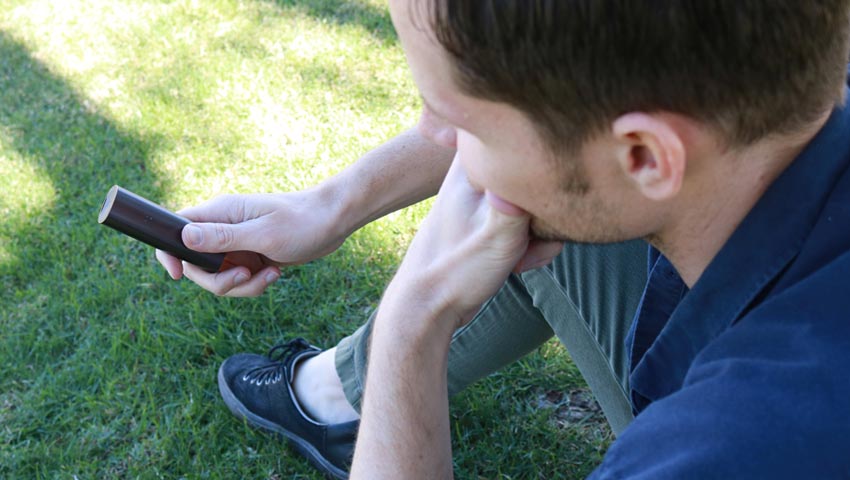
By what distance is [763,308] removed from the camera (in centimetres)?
119

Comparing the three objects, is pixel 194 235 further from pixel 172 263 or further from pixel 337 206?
pixel 337 206

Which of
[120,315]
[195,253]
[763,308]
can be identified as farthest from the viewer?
[120,315]

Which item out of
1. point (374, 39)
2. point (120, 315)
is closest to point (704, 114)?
point (120, 315)

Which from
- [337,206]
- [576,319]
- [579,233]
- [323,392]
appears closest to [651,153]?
[579,233]

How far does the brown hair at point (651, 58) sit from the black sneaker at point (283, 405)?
1.39 m

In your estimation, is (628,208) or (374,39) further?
(374,39)

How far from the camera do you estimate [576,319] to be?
1.93m

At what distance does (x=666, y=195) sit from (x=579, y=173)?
0.44 feet

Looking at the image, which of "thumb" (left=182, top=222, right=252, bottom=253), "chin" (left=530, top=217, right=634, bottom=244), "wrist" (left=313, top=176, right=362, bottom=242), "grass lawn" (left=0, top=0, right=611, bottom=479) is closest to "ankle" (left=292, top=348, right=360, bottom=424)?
"grass lawn" (left=0, top=0, right=611, bottom=479)

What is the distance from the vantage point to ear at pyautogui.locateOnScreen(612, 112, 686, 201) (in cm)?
122

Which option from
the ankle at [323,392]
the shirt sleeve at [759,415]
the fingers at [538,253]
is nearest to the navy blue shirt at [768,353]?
the shirt sleeve at [759,415]

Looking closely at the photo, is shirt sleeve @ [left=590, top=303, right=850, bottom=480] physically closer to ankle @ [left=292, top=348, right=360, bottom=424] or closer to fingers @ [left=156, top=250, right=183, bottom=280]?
fingers @ [left=156, top=250, right=183, bottom=280]

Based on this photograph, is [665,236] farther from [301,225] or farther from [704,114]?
[301,225]

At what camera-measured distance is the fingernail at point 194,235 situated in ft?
6.35
